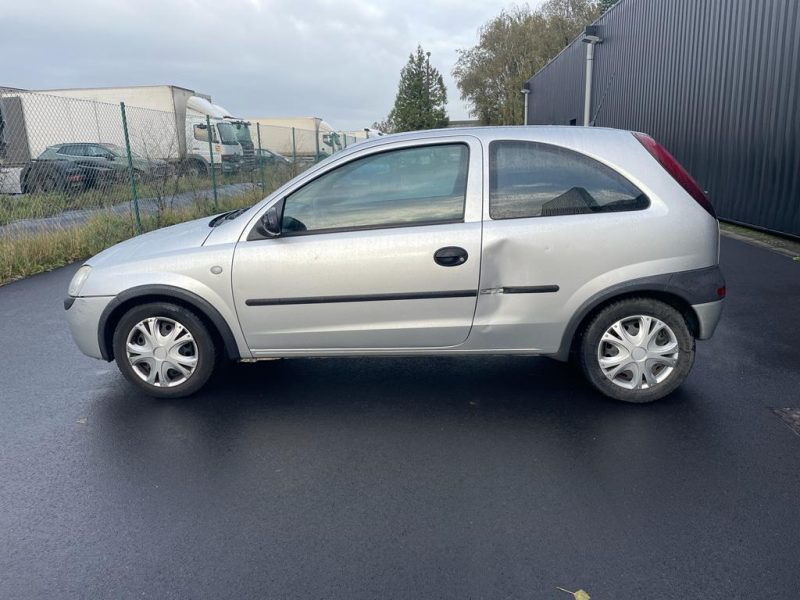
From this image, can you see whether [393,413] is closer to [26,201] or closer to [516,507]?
[516,507]

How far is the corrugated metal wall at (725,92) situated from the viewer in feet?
32.4

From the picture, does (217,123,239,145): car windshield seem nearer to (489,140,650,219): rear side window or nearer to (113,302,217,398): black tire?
(113,302,217,398): black tire

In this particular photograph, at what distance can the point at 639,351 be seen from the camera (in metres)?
4.05

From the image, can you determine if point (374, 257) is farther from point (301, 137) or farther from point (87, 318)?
point (301, 137)

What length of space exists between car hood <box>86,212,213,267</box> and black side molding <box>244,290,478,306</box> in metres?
0.58

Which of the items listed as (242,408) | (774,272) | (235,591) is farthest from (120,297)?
(774,272)

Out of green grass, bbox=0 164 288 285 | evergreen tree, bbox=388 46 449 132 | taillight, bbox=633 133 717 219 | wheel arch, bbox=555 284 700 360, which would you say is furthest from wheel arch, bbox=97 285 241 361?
evergreen tree, bbox=388 46 449 132

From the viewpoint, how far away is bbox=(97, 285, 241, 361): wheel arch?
4.13 meters

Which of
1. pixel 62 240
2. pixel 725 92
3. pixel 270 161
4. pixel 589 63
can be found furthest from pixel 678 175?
pixel 589 63

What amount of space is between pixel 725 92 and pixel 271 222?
10.5 meters

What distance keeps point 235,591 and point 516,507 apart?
127cm

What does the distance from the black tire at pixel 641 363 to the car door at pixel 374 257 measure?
0.76 metres

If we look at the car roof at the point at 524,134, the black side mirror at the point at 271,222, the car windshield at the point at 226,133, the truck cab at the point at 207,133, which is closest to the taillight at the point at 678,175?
the car roof at the point at 524,134

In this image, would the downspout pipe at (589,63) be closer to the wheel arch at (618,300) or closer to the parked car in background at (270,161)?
the parked car in background at (270,161)
